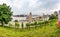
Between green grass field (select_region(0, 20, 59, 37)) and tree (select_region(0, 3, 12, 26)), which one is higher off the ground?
tree (select_region(0, 3, 12, 26))

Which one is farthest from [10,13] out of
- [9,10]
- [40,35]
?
[40,35]

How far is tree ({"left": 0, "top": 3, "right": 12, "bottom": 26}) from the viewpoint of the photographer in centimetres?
3893

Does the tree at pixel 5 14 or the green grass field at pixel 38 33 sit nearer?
the green grass field at pixel 38 33

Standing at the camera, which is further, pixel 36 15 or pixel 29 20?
pixel 36 15

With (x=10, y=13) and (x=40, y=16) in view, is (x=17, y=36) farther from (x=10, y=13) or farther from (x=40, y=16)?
(x=40, y=16)

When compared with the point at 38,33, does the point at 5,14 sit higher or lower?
higher

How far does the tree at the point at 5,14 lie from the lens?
38931 millimetres

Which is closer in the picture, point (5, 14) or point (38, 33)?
point (38, 33)

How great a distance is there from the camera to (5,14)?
39750mm

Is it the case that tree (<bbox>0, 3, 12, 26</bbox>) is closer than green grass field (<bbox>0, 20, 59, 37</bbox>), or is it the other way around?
green grass field (<bbox>0, 20, 59, 37</bbox>)

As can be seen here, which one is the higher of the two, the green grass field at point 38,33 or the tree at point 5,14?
the tree at point 5,14

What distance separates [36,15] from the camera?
5450 centimetres

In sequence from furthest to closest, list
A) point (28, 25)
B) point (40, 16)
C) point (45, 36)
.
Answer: point (40, 16), point (28, 25), point (45, 36)

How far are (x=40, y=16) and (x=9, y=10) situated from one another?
39.6 ft
